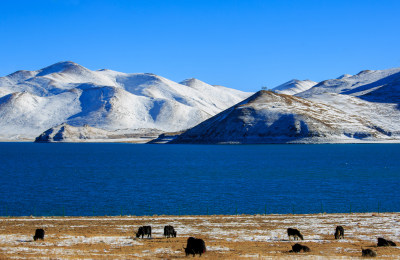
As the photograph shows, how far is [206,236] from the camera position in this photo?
116 ft

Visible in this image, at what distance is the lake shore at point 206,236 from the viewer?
28.8 m

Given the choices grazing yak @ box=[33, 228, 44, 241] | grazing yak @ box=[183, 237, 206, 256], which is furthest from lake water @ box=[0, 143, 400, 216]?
grazing yak @ box=[183, 237, 206, 256]

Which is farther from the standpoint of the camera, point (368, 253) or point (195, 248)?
point (195, 248)

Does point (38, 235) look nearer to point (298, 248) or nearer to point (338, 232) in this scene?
point (298, 248)

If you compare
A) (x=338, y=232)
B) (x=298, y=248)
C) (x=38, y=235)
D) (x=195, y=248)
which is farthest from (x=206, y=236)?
(x=38, y=235)

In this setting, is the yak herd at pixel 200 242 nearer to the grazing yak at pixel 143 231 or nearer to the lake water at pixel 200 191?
the grazing yak at pixel 143 231

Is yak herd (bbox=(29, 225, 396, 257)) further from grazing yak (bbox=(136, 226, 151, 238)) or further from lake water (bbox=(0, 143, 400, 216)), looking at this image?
lake water (bbox=(0, 143, 400, 216))

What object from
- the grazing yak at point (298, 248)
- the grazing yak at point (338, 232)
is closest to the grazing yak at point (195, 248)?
the grazing yak at point (298, 248)

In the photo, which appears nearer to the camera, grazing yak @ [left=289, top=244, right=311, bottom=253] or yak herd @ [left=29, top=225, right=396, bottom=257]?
yak herd @ [left=29, top=225, right=396, bottom=257]

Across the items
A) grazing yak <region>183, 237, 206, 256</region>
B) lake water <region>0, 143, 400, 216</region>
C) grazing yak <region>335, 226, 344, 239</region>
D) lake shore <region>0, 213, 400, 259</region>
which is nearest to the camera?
grazing yak <region>183, 237, 206, 256</region>

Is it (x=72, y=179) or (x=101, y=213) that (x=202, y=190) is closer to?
(x=101, y=213)

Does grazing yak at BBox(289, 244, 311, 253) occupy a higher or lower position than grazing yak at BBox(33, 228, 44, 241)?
lower

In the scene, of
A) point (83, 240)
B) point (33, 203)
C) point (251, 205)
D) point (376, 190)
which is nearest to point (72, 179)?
point (33, 203)

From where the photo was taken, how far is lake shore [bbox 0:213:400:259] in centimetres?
2878
